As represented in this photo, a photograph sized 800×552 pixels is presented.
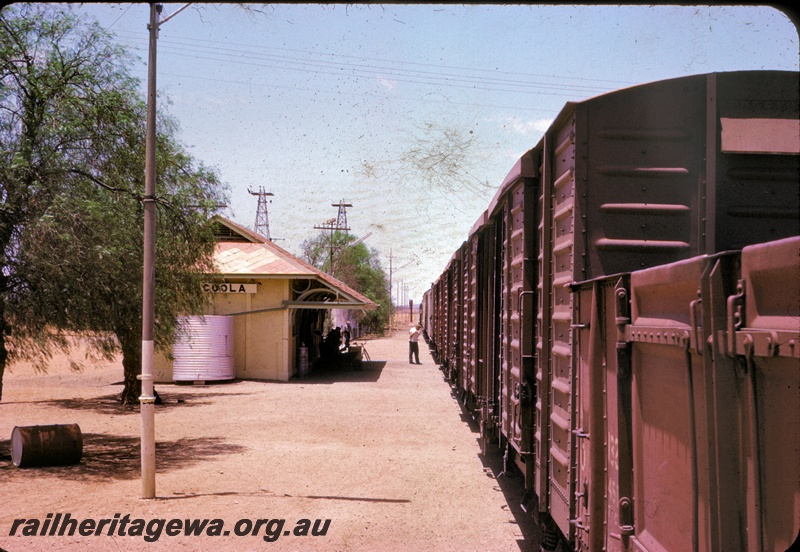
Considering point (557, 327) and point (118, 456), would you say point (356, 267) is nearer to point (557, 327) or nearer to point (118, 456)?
point (118, 456)

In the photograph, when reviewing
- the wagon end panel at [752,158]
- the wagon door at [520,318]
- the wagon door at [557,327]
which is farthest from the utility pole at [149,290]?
the wagon end panel at [752,158]

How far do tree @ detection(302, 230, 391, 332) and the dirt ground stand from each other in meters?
39.9

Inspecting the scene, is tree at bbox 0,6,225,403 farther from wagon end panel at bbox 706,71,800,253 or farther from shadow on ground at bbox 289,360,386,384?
shadow on ground at bbox 289,360,386,384

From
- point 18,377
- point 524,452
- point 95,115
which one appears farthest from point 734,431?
point 18,377

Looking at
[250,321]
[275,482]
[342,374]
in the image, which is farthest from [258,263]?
[275,482]

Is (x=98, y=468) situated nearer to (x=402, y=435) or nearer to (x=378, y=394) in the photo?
(x=402, y=435)

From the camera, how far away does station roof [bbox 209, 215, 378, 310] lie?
21844 millimetres

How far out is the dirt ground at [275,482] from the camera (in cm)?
671

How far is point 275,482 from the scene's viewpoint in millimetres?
9039

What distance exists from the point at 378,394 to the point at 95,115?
11.9 meters

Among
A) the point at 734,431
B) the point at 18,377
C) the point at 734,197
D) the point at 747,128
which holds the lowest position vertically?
the point at 18,377

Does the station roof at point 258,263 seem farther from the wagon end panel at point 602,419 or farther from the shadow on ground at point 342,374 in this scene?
the wagon end panel at point 602,419

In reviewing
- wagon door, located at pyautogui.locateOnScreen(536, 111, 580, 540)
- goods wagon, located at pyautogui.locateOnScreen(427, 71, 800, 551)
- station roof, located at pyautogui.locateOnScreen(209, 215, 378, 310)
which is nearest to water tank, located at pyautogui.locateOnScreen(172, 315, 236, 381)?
Result: station roof, located at pyautogui.locateOnScreen(209, 215, 378, 310)

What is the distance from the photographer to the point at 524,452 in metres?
5.91
